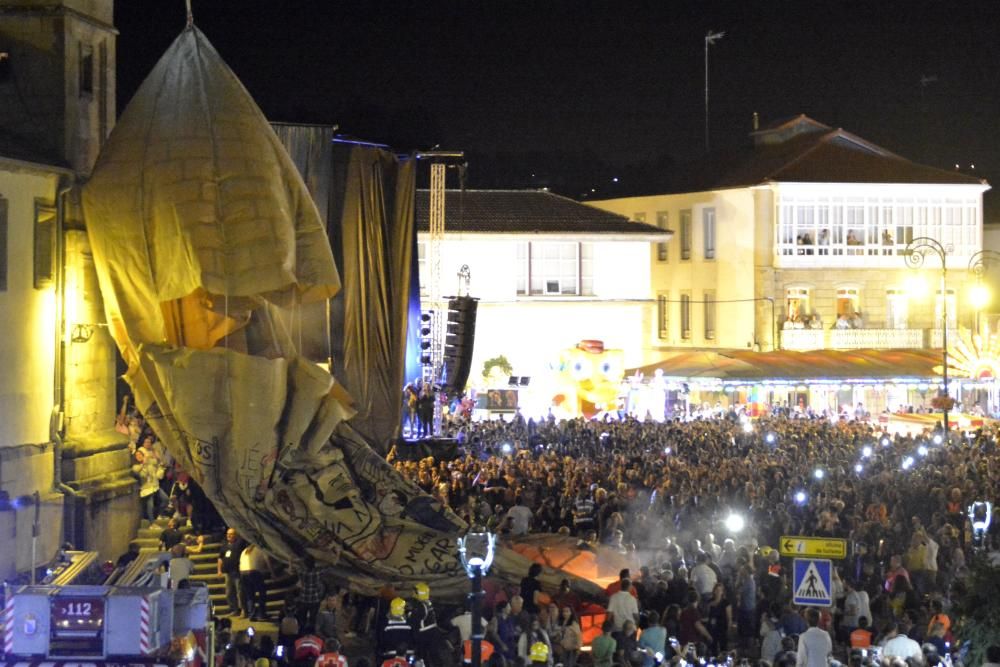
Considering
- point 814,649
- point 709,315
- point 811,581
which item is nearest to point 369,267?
point 811,581

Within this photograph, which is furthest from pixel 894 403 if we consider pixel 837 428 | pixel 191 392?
pixel 191 392

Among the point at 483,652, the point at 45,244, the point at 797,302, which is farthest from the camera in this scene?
the point at 797,302

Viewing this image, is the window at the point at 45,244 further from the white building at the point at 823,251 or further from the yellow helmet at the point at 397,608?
the white building at the point at 823,251

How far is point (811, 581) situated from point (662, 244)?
40426 millimetres

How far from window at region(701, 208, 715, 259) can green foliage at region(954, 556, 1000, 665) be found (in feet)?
126

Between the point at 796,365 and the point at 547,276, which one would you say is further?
the point at 547,276

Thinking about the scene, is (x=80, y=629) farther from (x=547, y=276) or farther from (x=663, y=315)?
(x=663, y=315)

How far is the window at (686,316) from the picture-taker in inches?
2080

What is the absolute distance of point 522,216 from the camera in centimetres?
4978

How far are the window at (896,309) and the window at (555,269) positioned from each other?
9.33 m

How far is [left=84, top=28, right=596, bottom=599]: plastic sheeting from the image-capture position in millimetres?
19719

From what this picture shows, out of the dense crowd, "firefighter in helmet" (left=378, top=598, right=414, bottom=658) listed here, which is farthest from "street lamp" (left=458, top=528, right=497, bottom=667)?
"firefighter in helmet" (left=378, top=598, right=414, bottom=658)

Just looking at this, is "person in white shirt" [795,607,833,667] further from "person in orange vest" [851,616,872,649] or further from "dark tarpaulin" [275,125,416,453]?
"dark tarpaulin" [275,125,416,453]

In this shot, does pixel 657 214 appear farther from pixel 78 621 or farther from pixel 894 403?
pixel 78 621
